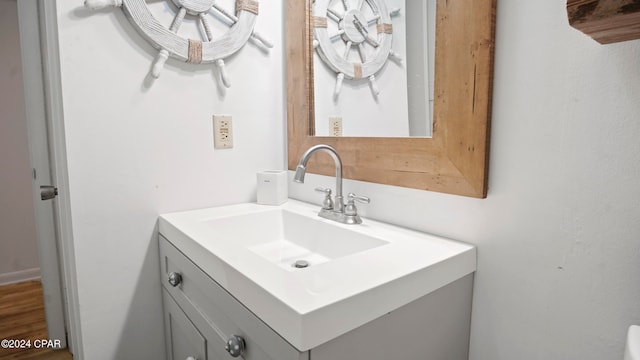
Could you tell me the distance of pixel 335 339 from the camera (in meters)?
0.56

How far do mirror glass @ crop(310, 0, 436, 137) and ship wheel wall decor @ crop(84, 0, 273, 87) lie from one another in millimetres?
241

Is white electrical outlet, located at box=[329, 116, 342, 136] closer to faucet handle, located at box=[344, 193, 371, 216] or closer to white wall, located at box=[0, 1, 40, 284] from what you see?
faucet handle, located at box=[344, 193, 371, 216]

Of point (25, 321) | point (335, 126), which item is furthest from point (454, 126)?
point (25, 321)

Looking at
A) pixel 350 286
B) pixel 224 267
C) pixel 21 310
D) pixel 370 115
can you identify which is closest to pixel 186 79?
pixel 370 115

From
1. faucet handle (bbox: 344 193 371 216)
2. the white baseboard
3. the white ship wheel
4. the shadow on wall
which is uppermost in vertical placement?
the white ship wheel

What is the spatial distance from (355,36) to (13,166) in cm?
246

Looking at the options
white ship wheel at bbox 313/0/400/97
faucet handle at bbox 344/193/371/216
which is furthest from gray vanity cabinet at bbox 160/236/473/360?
white ship wheel at bbox 313/0/400/97

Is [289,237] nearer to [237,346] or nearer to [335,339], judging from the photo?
[237,346]

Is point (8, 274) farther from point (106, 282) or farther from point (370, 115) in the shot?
point (370, 115)

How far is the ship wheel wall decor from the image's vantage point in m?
1.03

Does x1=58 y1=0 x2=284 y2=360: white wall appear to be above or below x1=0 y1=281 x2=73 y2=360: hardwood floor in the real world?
above

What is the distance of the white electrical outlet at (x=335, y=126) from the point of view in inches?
47.6

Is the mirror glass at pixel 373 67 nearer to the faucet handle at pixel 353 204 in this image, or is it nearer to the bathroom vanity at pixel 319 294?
the faucet handle at pixel 353 204

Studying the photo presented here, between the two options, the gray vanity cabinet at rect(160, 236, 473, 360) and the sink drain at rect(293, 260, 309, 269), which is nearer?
the gray vanity cabinet at rect(160, 236, 473, 360)
